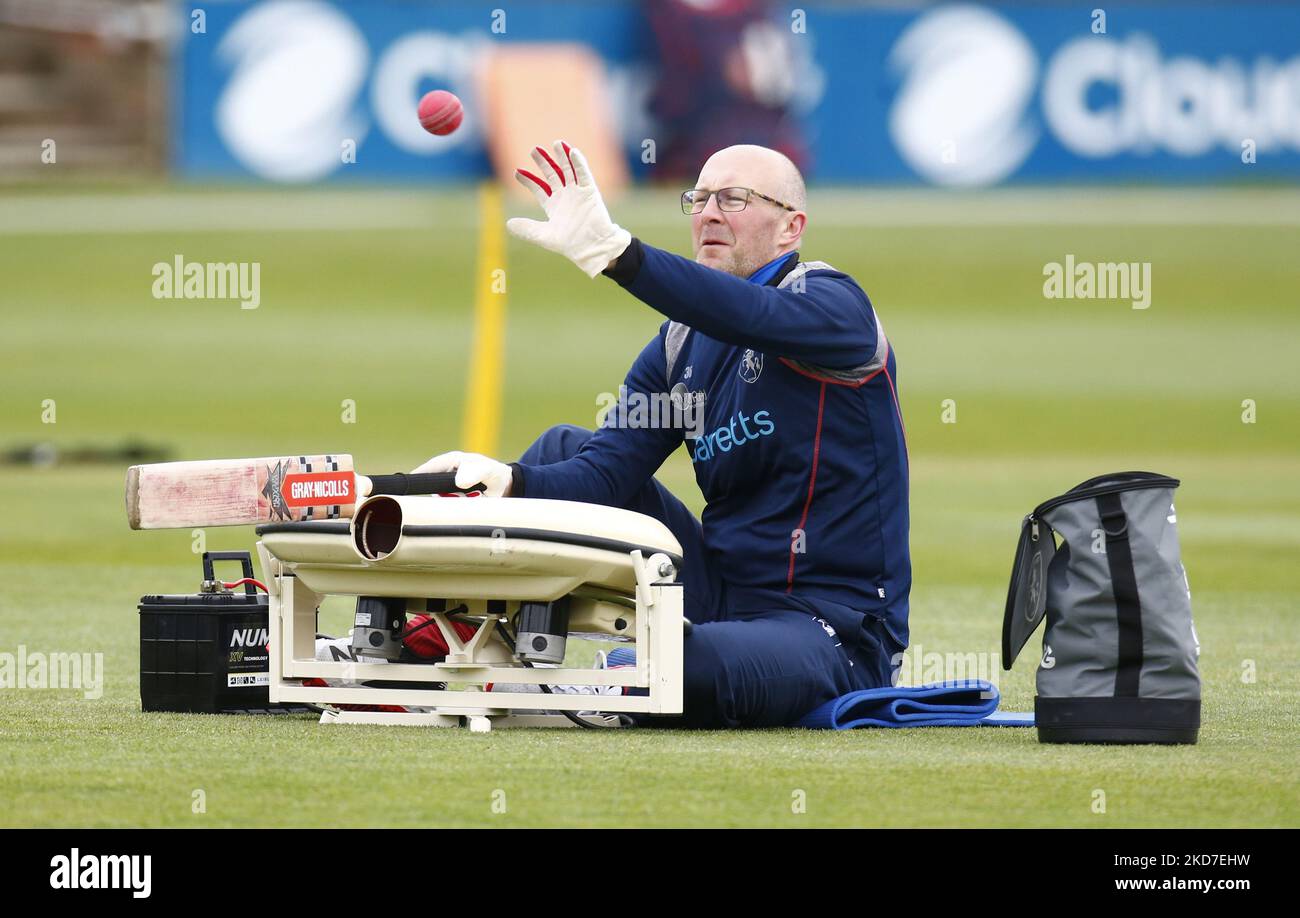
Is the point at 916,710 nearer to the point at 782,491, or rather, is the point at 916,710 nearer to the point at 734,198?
the point at 782,491

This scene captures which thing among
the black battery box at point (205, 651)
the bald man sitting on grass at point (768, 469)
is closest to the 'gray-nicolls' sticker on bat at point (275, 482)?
the black battery box at point (205, 651)

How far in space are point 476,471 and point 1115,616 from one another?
5.82 feet

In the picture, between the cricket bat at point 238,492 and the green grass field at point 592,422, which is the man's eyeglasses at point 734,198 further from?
the green grass field at point 592,422

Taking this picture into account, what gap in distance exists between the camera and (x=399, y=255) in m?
28.2

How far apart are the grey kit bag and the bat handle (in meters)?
1.56

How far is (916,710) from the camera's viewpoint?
5902 millimetres

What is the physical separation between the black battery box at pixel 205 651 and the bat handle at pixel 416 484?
518 mm

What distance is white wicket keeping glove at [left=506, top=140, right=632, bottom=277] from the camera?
5336 mm

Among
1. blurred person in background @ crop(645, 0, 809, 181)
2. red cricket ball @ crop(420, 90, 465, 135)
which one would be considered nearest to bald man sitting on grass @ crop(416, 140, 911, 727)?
red cricket ball @ crop(420, 90, 465, 135)

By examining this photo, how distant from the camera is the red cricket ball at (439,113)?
21.5ft

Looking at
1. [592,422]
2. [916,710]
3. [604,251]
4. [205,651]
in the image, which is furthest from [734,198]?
[592,422]

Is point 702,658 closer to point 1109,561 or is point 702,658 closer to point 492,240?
point 1109,561

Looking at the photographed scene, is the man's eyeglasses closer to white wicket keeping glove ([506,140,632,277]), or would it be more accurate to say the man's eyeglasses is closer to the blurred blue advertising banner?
white wicket keeping glove ([506,140,632,277])
